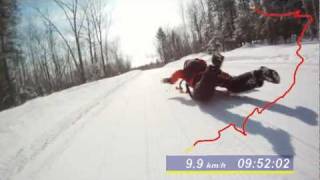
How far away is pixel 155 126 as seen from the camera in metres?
4.49

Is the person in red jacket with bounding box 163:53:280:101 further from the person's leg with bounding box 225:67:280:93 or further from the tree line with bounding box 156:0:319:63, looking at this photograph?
the tree line with bounding box 156:0:319:63

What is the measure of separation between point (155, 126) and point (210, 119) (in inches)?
36.5

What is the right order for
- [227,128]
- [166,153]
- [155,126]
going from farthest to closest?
[155,126], [227,128], [166,153]

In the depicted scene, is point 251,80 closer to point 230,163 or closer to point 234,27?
point 230,163

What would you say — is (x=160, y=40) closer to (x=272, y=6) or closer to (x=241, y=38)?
(x=241, y=38)

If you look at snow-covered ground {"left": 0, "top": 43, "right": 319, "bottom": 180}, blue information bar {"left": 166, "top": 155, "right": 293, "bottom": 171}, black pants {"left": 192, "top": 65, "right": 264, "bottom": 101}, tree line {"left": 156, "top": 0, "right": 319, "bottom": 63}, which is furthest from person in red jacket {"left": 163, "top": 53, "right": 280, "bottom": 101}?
tree line {"left": 156, "top": 0, "right": 319, "bottom": 63}

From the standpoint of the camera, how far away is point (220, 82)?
5.13 metres

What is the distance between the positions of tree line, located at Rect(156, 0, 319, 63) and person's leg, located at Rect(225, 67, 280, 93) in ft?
46.3

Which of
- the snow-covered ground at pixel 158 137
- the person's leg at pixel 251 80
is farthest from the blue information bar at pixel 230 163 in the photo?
the person's leg at pixel 251 80

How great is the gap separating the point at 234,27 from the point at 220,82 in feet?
145

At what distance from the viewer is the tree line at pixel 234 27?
29.0 meters

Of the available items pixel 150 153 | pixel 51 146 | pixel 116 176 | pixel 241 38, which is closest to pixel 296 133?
pixel 150 153

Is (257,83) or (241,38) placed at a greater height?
(241,38)

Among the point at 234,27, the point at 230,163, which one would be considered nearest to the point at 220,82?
the point at 230,163
